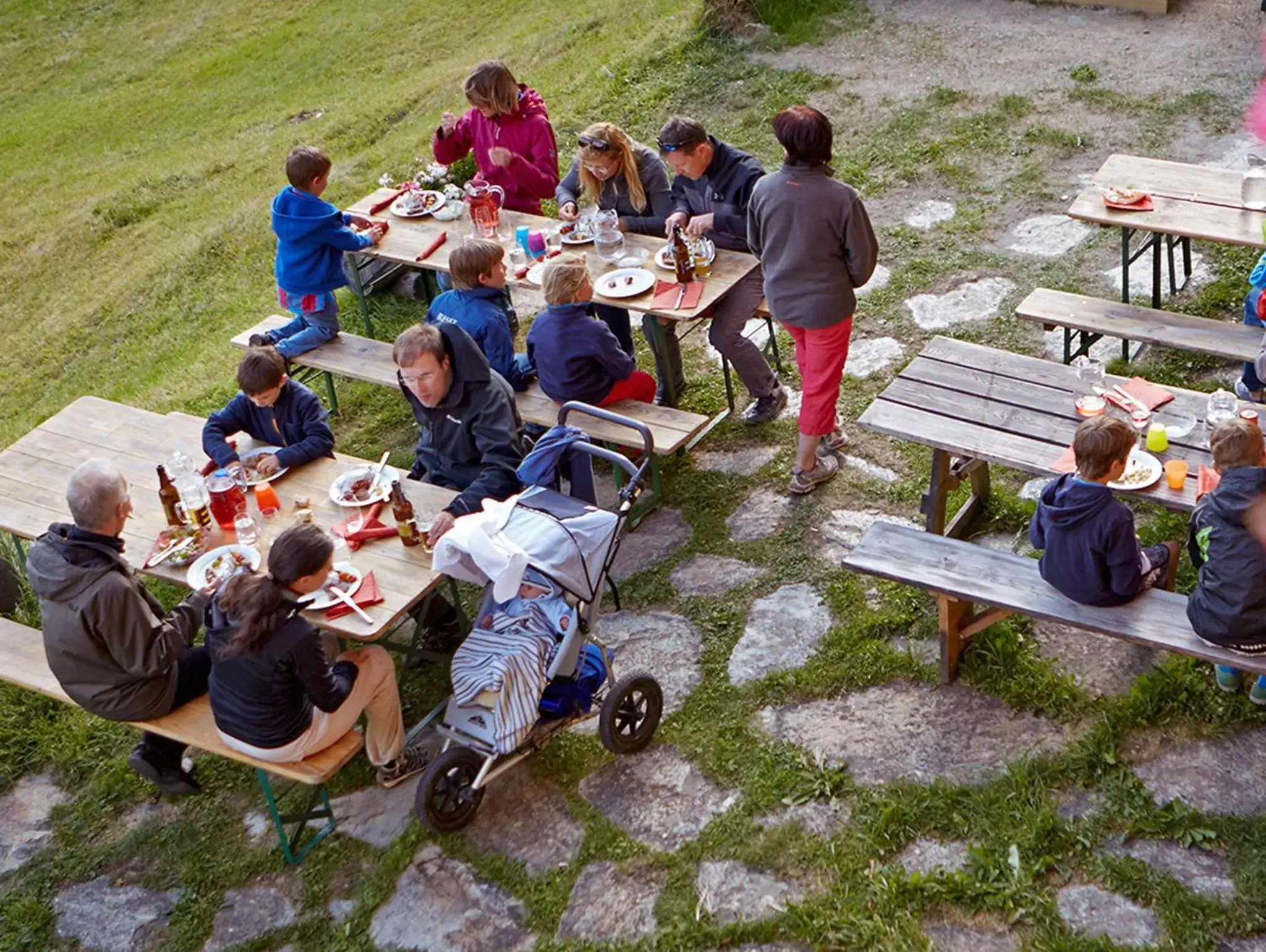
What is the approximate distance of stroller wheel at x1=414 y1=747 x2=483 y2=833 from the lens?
15.8 ft

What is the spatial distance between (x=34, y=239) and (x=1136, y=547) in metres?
13.5

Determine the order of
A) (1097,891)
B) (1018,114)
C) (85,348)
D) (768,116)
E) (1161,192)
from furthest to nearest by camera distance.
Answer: (85,348) → (768,116) → (1018,114) → (1161,192) → (1097,891)

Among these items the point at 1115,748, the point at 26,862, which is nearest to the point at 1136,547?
the point at 1115,748

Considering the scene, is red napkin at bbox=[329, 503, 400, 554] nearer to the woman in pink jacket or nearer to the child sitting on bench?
the child sitting on bench

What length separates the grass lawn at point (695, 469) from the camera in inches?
179

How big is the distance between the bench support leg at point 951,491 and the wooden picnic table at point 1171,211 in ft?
6.22

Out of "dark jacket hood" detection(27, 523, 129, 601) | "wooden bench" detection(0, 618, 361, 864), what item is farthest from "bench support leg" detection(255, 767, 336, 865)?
"dark jacket hood" detection(27, 523, 129, 601)

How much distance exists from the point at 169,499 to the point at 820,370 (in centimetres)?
317

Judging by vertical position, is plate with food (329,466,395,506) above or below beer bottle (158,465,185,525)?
below

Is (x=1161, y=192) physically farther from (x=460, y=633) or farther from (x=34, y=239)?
(x=34, y=239)

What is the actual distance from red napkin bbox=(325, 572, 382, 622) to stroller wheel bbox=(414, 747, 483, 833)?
0.67 metres

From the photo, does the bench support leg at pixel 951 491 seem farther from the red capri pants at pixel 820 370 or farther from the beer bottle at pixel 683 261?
the beer bottle at pixel 683 261

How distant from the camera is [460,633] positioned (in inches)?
236

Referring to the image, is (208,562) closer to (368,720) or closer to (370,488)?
(370,488)
